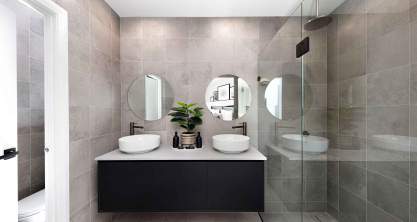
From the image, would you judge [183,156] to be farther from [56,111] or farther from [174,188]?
[56,111]

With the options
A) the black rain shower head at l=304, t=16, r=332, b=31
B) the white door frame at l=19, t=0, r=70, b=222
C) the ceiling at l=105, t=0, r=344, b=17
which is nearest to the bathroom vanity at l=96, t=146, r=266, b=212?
the white door frame at l=19, t=0, r=70, b=222

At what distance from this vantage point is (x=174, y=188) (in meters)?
1.70

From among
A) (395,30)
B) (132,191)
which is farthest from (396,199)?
(132,191)

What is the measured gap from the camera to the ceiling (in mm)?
1945

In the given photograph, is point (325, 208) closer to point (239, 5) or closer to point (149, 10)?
point (239, 5)

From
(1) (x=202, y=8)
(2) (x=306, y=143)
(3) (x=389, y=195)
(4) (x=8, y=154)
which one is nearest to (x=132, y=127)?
(4) (x=8, y=154)

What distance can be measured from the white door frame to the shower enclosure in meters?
1.74

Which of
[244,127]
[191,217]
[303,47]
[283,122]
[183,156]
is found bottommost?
[191,217]

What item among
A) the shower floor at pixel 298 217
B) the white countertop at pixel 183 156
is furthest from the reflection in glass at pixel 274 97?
the shower floor at pixel 298 217

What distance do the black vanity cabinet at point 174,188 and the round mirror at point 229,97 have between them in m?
0.76

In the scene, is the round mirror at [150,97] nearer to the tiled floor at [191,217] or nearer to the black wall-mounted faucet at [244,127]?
the black wall-mounted faucet at [244,127]

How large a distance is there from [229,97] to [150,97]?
104cm

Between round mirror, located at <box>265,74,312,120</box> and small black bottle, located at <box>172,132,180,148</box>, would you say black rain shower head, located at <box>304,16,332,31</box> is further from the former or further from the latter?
small black bottle, located at <box>172,132,180,148</box>

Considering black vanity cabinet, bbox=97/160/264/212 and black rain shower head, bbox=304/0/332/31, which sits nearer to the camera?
black rain shower head, bbox=304/0/332/31
